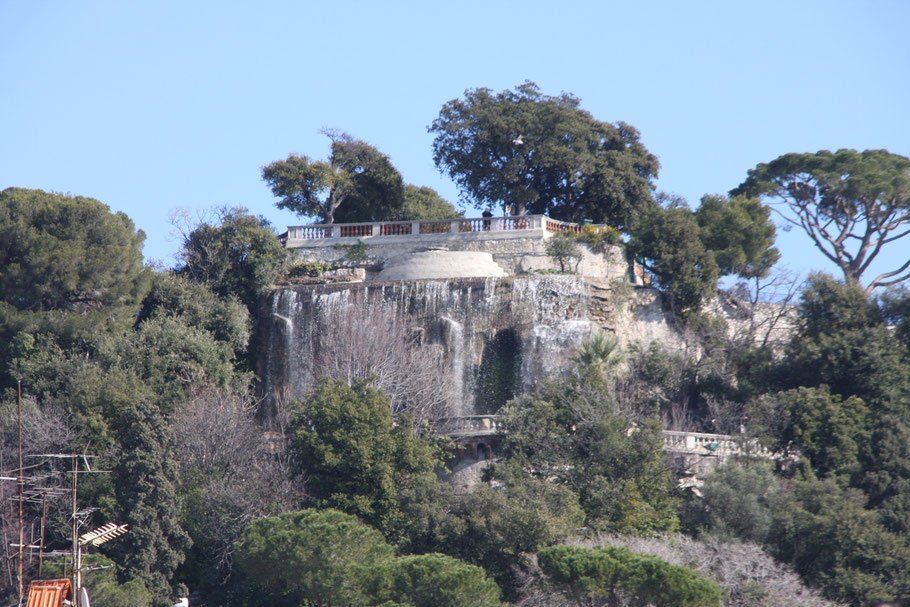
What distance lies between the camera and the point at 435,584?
3550cm

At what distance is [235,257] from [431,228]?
6776 millimetres

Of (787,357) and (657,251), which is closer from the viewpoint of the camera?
(787,357)

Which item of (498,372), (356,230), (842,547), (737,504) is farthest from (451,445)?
(356,230)

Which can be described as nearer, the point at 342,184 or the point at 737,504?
the point at 737,504

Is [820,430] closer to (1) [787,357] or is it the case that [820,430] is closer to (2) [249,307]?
(1) [787,357]

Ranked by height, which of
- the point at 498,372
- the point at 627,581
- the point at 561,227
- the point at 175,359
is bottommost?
the point at 627,581

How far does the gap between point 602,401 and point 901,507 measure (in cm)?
829

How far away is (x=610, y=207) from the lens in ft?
177

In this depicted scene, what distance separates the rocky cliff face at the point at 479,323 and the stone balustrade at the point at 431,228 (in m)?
3.82

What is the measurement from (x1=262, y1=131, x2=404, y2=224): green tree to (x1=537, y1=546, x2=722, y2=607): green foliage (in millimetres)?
23119

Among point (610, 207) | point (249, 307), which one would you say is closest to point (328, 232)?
point (249, 307)

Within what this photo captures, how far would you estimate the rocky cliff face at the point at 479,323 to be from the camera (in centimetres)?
4688

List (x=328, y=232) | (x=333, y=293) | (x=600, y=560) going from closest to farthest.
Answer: (x=600, y=560)
(x=333, y=293)
(x=328, y=232)

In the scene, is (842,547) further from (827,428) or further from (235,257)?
(235,257)
